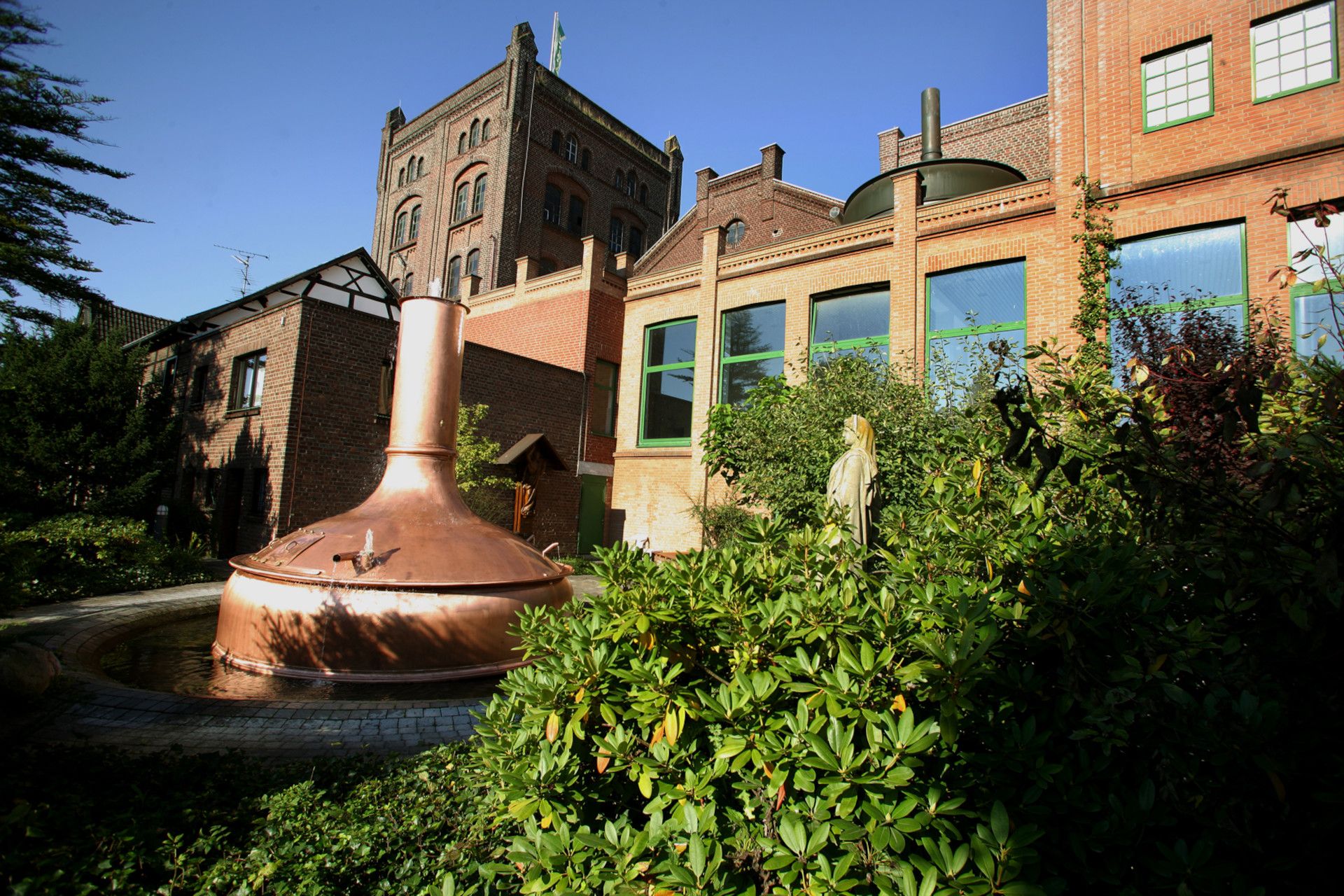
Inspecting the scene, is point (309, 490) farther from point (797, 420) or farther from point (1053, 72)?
point (1053, 72)

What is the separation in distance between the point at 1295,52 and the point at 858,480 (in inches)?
507

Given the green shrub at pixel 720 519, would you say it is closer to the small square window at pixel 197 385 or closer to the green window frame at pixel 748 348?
the green window frame at pixel 748 348

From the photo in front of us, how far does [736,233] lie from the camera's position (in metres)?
26.6

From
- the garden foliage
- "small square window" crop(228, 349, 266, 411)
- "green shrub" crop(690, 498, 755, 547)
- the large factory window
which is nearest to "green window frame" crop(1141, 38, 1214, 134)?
the large factory window

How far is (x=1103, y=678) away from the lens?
A: 188 centimetres

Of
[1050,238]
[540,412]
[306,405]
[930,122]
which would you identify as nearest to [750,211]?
[930,122]

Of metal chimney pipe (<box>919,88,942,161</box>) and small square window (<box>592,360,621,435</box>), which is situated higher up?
metal chimney pipe (<box>919,88,942,161</box>)

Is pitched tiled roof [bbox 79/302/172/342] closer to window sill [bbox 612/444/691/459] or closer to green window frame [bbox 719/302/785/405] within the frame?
window sill [bbox 612/444/691/459]

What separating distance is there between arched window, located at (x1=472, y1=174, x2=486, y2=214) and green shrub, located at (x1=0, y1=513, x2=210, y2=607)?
65.3 ft

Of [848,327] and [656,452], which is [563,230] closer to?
[656,452]

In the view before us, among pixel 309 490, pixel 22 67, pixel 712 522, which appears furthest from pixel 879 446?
pixel 22 67

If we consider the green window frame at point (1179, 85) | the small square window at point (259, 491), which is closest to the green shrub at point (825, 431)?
the green window frame at point (1179, 85)

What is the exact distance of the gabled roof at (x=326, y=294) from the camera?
1791cm

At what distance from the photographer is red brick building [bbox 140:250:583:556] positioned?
14.1 metres
